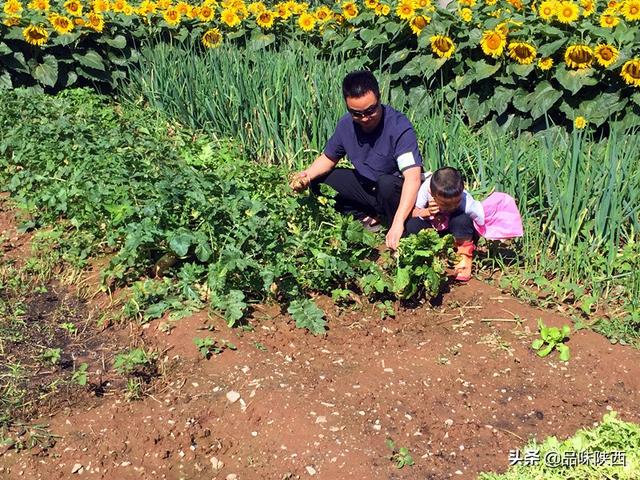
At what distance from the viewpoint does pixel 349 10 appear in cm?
564

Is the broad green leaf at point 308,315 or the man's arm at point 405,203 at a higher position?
the man's arm at point 405,203

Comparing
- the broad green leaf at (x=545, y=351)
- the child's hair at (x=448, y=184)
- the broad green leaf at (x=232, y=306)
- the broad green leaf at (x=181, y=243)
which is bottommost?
the broad green leaf at (x=545, y=351)

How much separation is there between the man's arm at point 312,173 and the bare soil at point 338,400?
786mm

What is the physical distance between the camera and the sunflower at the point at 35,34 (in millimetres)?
5637

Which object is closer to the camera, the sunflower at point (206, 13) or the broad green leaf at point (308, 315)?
the broad green leaf at point (308, 315)

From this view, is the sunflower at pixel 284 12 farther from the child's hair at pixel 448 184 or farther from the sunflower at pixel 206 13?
the child's hair at pixel 448 184

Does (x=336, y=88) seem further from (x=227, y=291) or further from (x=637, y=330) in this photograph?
(x=637, y=330)

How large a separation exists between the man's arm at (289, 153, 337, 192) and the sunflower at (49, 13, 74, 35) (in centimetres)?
270

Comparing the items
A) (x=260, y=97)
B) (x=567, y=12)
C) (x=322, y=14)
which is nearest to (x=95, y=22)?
(x=322, y=14)

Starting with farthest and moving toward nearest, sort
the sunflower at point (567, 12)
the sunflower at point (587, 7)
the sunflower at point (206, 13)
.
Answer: the sunflower at point (206, 13)
the sunflower at point (587, 7)
the sunflower at point (567, 12)

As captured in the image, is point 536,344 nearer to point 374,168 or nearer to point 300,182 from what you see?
point 374,168

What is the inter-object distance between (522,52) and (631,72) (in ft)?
2.09

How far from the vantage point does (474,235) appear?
3.77 m

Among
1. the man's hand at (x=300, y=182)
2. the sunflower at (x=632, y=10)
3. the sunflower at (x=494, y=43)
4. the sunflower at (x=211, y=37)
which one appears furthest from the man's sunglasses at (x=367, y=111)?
the sunflower at (x=211, y=37)
